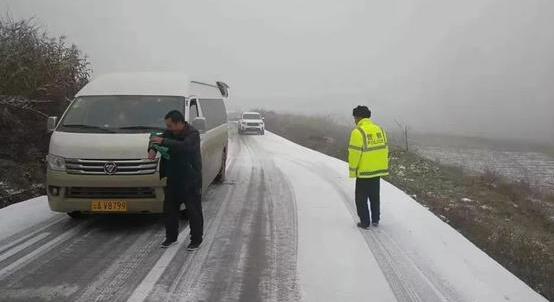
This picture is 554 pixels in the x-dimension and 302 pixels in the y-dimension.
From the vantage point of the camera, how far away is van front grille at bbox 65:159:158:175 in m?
6.59

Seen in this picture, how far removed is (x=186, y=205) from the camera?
6.25m

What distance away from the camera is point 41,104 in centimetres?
1197

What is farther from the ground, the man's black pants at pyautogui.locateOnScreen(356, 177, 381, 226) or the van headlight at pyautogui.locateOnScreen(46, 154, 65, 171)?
the van headlight at pyautogui.locateOnScreen(46, 154, 65, 171)

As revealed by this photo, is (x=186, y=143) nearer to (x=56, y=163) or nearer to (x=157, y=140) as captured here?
(x=157, y=140)

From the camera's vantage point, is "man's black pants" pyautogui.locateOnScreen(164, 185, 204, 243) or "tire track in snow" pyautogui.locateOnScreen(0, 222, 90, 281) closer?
"tire track in snow" pyautogui.locateOnScreen(0, 222, 90, 281)

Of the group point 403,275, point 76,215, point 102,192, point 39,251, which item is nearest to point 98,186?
point 102,192

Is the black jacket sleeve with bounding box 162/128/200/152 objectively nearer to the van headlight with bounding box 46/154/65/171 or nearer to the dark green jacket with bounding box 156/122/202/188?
the dark green jacket with bounding box 156/122/202/188

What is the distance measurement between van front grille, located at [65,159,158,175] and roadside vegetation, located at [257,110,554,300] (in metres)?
5.25

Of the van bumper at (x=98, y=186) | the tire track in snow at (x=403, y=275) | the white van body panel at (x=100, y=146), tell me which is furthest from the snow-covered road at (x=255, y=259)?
the white van body panel at (x=100, y=146)

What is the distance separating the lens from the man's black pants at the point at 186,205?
6203 mm

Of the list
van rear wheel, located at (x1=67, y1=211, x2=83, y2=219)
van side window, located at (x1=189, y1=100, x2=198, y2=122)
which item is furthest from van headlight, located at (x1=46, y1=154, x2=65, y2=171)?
van side window, located at (x1=189, y1=100, x2=198, y2=122)

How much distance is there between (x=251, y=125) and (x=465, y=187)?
19.7 m

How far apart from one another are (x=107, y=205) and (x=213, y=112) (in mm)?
3983

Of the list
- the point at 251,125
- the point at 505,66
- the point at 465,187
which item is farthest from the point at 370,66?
the point at 465,187
